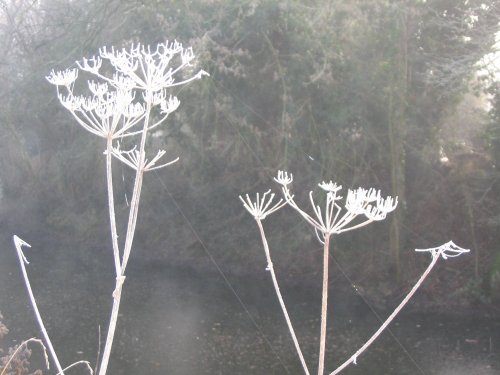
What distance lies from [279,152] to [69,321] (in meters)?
5.23

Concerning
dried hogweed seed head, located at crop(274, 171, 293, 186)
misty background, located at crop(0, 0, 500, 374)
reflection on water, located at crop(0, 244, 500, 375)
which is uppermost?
misty background, located at crop(0, 0, 500, 374)

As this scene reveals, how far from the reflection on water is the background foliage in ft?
3.84

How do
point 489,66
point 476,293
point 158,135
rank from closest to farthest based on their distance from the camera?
point 489,66, point 476,293, point 158,135

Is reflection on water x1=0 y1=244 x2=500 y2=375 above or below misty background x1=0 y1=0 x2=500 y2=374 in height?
below

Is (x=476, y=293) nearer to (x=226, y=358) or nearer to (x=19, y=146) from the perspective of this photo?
(x=226, y=358)

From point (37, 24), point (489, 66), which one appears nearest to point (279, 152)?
point (489, 66)

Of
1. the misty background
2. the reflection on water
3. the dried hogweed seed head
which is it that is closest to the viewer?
the dried hogweed seed head

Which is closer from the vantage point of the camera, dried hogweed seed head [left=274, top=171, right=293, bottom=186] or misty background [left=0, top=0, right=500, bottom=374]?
dried hogweed seed head [left=274, top=171, right=293, bottom=186]

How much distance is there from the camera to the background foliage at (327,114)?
12609 millimetres

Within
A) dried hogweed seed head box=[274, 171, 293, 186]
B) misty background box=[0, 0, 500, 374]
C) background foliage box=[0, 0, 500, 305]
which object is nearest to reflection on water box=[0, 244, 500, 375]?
misty background box=[0, 0, 500, 374]

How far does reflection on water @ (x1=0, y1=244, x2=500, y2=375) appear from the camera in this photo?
33.8ft

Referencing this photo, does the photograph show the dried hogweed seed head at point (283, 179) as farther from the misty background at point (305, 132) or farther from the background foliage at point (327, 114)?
the background foliage at point (327, 114)

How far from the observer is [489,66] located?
39.3 ft

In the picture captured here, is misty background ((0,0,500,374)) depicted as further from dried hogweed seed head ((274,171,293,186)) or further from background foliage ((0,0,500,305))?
dried hogweed seed head ((274,171,293,186))
